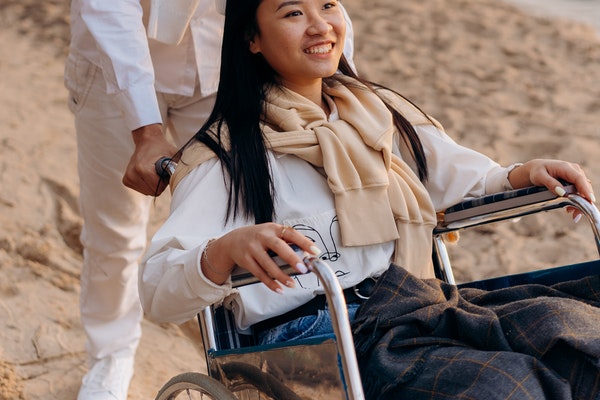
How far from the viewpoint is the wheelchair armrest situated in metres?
2.21

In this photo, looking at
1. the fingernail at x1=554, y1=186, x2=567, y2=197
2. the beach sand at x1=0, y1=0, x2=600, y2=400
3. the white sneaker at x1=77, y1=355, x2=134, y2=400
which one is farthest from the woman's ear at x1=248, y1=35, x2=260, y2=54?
the beach sand at x1=0, y1=0, x2=600, y2=400

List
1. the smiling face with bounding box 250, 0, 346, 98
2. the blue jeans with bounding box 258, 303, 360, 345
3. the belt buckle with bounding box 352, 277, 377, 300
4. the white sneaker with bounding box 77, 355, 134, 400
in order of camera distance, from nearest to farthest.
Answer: the blue jeans with bounding box 258, 303, 360, 345 < the belt buckle with bounding box 352, 277, 377, 300 < the smiling face with bounding box 250, 0, 346, 98 < the white sneaker with bounding box 77, 355, 134, 400

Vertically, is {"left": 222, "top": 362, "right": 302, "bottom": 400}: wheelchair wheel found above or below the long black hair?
below

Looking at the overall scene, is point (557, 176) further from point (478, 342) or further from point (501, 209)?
point (478, 342)

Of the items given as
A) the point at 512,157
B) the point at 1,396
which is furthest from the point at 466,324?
the point at 512,157

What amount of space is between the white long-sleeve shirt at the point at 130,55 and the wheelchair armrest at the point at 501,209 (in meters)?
0.74

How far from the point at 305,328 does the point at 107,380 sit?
133cm

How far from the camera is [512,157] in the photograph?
5324mm

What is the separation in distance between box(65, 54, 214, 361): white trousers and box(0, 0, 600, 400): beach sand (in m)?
0.32

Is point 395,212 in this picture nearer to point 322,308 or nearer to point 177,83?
point 322,308

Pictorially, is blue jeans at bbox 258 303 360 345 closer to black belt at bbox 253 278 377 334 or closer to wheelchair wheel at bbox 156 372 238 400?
black belt at bbox 253 278 377 334

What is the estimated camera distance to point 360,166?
227cm

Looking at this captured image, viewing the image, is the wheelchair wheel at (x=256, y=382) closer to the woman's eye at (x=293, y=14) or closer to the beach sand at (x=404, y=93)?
the woman's eye at (x=293, y=14)

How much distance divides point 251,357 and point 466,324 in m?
0.43
